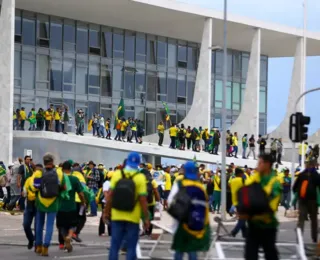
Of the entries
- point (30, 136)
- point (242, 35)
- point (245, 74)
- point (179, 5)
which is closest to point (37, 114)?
point (30, 136)

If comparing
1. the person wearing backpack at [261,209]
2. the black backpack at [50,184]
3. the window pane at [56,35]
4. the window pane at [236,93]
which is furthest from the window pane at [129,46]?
the person wearing backpack at [261,209]

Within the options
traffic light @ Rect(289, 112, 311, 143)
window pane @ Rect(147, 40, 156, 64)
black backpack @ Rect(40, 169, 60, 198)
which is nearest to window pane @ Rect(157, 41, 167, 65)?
window pane @ Rect(147, 40, 156, 64)

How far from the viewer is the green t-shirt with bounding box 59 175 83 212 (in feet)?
50.4

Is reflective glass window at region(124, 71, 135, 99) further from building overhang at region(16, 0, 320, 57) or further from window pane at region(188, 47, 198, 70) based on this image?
window pane at region(188, 47, 198, 70)

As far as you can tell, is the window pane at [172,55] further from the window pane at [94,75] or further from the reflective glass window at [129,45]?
the window pane at [94,75]

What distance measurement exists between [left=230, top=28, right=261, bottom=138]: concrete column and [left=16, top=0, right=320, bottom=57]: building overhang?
83.2 inches

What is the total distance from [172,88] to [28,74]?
41.0ft

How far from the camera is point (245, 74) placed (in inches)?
2544

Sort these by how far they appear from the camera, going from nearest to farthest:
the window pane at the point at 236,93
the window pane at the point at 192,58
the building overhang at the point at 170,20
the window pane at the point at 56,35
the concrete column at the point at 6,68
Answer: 1. the concrete column at the point at 6,68
2. the building overhang at the point at 170,20
3. the window pane at the point at 56,35
4. the window pane at the point at 192,58
5. the window pane at the point at 236,93

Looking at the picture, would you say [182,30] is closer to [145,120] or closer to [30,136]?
[145,120]

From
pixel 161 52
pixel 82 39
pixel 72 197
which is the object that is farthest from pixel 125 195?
pixel 161 52

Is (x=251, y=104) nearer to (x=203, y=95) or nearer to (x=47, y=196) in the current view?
(x=203, y=95)

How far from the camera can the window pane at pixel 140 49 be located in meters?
56.6

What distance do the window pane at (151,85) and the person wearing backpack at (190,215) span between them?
4698 centimetres
